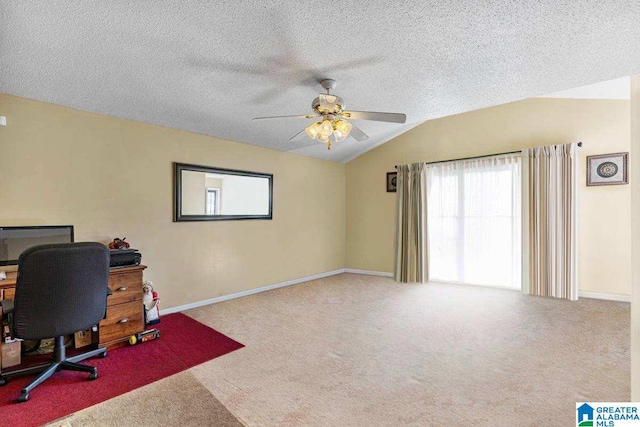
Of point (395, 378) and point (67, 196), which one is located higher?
point (67, 196)

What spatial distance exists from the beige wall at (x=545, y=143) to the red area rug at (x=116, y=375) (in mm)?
3962

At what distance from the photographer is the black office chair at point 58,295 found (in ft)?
6.43

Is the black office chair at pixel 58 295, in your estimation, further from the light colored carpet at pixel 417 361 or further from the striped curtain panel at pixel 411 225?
the striped curtain panel at pixel 411 225

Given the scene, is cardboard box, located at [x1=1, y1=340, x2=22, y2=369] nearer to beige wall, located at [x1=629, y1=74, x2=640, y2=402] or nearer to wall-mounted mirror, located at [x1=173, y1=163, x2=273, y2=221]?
wall-mounted mirror, located at [x1=173, y1=163, x2=273, y2=221]

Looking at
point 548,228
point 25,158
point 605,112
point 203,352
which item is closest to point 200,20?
point 25,158

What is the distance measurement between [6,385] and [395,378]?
8.85 ft

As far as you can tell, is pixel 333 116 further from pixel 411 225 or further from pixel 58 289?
pixel 411 225

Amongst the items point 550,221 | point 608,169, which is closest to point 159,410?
point 550,221

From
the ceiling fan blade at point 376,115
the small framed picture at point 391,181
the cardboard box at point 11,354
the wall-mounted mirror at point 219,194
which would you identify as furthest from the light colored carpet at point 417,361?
the small framed picture at point 391,181

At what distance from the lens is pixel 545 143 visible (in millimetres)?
4625

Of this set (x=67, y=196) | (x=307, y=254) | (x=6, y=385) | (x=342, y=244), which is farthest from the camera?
(x=342, y=244)

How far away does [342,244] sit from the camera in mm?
6609

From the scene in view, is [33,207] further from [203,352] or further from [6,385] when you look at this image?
[203,352]

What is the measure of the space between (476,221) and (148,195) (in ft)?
15.5
